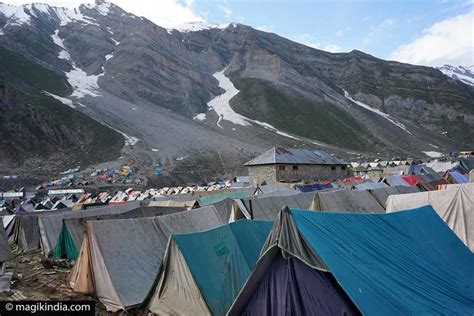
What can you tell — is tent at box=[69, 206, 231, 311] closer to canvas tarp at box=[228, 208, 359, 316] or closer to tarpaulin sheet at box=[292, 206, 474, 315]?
canvas tarp at box=[228, 208, 359, 316]

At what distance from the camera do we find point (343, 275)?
6.33 meters

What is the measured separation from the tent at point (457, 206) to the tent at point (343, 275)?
13.6ft

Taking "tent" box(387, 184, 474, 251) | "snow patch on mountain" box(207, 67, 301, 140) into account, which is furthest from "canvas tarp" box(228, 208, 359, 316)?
"snow patch on mountain" box(207, 67, 301, 140)

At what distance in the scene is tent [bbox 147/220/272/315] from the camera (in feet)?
A: 27.3

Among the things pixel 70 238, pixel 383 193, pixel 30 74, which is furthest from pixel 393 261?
pixel 30 74

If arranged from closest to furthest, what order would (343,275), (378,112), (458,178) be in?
1. (343,275)
2. (458,178)
3. (378,112)

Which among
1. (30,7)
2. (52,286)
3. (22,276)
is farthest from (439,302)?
(30,7)

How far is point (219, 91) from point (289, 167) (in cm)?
8905

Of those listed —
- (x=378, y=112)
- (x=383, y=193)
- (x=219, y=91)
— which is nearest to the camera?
(x=383, y=193)

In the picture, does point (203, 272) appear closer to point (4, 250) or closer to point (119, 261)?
point (119, 261)

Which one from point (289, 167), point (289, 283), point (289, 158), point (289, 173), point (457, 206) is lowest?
point (289, 173)

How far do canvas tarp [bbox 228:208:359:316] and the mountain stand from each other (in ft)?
178

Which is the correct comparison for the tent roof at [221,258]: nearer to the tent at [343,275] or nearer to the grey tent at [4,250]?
the tent at [343,275]

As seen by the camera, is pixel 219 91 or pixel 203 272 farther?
pixel 219 91
